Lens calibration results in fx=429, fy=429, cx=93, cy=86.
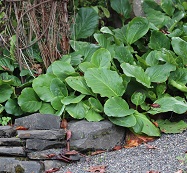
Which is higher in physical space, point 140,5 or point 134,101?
point 140,5

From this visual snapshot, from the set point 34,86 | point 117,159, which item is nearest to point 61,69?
point 34,86

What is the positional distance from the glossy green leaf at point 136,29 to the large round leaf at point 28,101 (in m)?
1.39

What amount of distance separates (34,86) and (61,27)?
35.1 inches

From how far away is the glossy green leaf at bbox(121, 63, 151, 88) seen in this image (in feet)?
13.9

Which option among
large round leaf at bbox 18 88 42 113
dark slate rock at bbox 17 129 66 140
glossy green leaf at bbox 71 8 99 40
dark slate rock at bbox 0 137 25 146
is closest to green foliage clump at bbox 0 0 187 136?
large round leaf at bbox 18 88 42 113

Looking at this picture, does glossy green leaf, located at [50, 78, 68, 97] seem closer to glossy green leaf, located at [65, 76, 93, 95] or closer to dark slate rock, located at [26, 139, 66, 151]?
glossy green leaf, located at [65, 76, 93, 95]

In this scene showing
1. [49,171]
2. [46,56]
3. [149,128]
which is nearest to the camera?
[49,171]

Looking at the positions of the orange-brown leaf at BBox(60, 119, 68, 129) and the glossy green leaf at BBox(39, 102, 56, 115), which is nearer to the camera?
the orange-brown leaf at BBox(60, 119, 68, 129)

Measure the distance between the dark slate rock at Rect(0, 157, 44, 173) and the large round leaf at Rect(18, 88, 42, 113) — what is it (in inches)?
26.3

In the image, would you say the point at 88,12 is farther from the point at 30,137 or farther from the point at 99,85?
the point at 30,137

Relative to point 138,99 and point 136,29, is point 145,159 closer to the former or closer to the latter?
point 138,99

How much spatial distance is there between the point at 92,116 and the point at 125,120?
32 cm

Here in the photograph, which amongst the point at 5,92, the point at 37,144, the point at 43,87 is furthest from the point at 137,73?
the point at 5,92

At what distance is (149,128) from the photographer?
410cm
